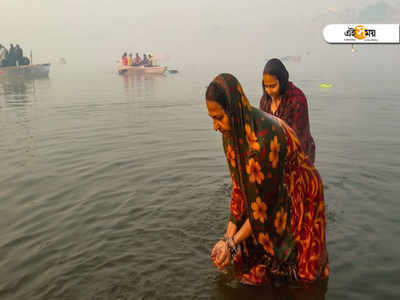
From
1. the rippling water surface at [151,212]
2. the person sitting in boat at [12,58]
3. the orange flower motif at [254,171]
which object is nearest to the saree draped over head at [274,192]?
the orange flower motif at [254,171]

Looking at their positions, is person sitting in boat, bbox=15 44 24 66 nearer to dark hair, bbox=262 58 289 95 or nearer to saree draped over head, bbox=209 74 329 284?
dark hair, bbox=262 58 289 95

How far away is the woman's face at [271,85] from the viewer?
4.54m

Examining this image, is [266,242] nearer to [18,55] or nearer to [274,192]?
[274,192]

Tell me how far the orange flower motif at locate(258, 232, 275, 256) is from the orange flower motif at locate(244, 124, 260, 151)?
659 mm

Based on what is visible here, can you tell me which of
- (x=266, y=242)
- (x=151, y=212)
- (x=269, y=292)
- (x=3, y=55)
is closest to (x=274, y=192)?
(x=266, y=242)

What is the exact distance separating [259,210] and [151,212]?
3.22 meters

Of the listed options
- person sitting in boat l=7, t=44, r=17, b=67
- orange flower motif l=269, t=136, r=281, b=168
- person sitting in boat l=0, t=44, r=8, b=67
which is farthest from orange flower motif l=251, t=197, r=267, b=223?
person sitting in boat l=0, t=44, r=8, b=67

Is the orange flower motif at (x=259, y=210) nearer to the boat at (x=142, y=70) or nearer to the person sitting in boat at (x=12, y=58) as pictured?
the boat at (x=142, y=70)

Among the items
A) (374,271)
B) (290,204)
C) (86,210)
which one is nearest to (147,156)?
(86,210)

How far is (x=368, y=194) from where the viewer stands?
589 cm

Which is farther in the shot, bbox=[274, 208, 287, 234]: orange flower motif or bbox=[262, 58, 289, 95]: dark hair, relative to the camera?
bbox=[262, 58, 289, 95]: dark hair

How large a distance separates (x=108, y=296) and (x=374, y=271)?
2750mm

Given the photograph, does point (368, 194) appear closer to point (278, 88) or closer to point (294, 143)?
point (278, 88)

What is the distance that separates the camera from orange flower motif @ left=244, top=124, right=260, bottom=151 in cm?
223
